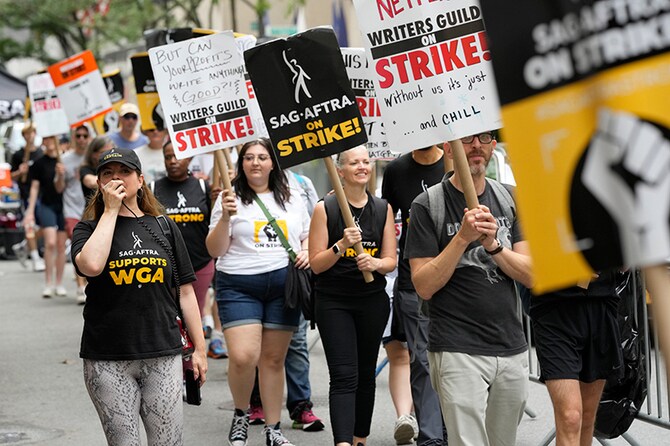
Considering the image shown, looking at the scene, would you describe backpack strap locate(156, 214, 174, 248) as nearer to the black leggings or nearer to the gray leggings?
the gray leggings

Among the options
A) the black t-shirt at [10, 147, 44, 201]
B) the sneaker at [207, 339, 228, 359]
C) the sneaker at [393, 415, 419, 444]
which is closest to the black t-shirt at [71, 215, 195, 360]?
the sneaker at [393, 415, 419, 444]

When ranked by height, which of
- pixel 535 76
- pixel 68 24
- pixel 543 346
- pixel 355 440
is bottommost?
pixel 355 440

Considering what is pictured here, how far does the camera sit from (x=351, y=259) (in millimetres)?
7406

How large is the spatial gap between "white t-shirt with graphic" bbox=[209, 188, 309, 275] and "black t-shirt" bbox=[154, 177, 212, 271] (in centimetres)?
151

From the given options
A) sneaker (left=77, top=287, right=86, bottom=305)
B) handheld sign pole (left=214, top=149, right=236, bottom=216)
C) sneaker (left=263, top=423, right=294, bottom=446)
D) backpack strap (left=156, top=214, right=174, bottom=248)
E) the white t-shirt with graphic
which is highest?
handheld sign pole (left=214, top=149, right=236, bottom=216)

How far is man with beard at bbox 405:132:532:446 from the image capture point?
5.70 metres

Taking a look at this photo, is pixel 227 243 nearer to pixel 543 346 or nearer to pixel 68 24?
pixel 543 346

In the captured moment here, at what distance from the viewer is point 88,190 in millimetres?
12609

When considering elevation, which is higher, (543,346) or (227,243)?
(227,243)

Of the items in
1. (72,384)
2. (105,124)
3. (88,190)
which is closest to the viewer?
(72,384)

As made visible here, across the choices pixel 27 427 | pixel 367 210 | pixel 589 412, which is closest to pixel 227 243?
pixel 367 210

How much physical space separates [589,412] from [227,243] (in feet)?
9.12

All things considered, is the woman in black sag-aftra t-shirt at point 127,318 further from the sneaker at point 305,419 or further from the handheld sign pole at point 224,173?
the sneaker at point 305,419

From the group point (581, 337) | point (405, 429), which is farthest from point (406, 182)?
point (581, 337)
